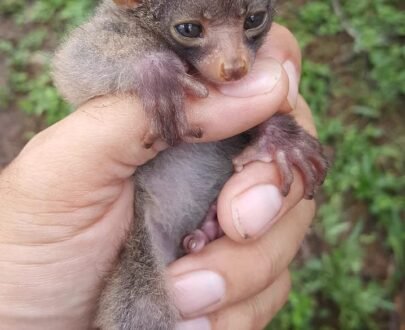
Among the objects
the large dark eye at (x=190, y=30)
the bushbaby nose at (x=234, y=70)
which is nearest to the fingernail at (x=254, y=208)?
the bushbaby nose at (x=234, y=70)

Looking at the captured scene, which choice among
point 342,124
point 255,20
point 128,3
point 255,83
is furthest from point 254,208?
point 342,124

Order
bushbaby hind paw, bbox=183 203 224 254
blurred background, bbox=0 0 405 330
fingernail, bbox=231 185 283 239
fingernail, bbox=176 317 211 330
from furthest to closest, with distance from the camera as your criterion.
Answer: blurred background, bbox=0 0 405 330 → bushbaby hind paw, bbox=183 203 224 254 → fingernail, bbox=176 317 211 330 → fingernail, bbox=231 185 283 239

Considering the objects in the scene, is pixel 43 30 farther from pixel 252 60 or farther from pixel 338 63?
pixel 252 60

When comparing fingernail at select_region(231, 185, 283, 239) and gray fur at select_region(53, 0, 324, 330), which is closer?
gray fur at select_region(53, 0, 324, 330)

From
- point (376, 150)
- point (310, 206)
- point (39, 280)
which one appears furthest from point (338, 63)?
point (39, 280)

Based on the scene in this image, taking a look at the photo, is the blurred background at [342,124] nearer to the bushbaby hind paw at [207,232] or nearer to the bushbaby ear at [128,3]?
the bushbaby hind paw at [207,232]

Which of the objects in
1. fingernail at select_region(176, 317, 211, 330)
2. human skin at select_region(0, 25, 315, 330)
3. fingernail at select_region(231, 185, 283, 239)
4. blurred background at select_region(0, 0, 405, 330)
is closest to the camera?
human skin at select_region(0, 25, 315, 330)

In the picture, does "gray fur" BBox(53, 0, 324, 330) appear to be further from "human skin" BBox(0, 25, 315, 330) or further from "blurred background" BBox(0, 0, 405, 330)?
"blurred background" BBox(0, 0, 405, 330)

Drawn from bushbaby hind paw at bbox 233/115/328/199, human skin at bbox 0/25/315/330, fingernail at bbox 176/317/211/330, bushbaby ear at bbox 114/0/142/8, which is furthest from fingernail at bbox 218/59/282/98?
fingernail at bbox 176/317/211/330

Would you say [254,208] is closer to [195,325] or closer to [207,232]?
[207,232]
